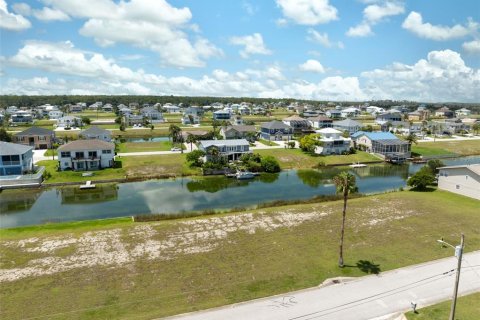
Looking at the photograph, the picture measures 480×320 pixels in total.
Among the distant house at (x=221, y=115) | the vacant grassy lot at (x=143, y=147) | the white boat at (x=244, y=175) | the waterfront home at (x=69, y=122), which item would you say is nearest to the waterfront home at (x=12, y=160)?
the vacant grassy lot at (x=143, y=147)

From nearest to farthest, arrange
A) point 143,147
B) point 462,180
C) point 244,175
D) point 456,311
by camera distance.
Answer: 1. point 456,311
2. point 462,180
3. point 244,175
4. point 143,147

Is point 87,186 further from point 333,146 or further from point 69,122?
point 69,122

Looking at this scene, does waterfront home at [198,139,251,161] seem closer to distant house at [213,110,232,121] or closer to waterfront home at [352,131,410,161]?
waterfront home at [352,131,410,161]

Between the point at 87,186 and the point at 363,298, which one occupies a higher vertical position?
the point at 363,298

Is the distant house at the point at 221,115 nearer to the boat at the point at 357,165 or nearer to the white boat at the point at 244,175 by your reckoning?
the boat at the point at 357,165

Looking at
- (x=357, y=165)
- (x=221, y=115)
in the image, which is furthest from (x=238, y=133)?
(x=221, y=115)

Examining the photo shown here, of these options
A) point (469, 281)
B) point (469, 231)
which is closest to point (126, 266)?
point (469, 281)

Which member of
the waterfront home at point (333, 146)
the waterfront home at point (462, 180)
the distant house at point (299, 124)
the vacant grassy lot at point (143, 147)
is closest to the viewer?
the waterfront home at point (462, 180)
